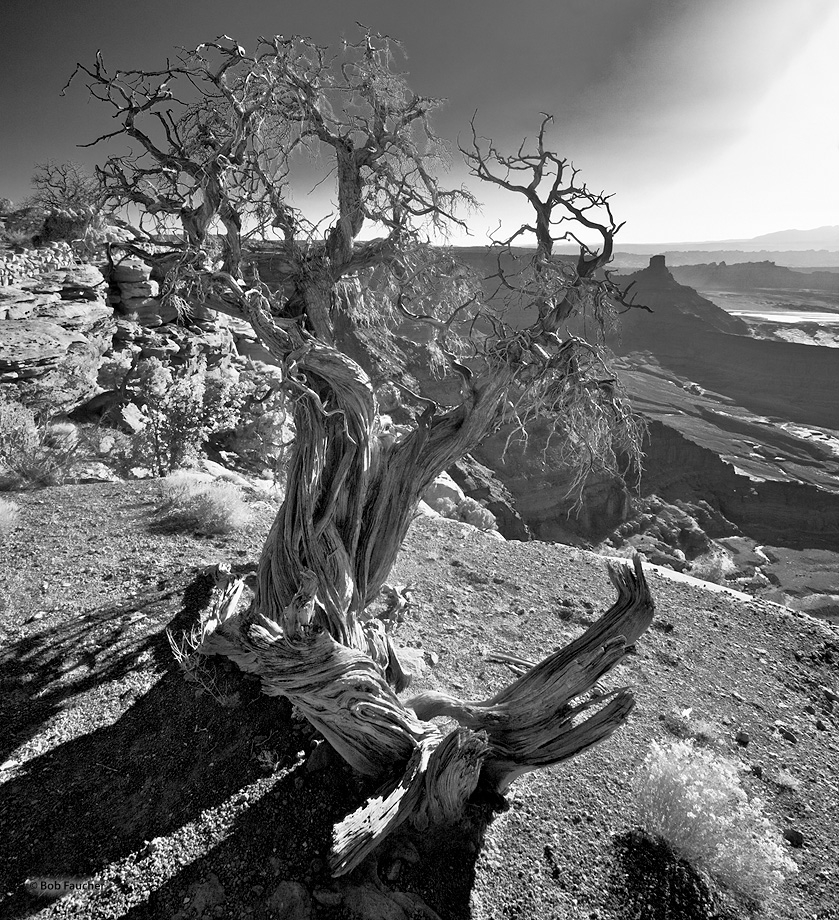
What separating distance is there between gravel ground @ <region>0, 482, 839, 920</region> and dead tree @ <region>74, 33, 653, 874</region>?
386 millimetres

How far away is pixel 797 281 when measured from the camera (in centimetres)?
11962

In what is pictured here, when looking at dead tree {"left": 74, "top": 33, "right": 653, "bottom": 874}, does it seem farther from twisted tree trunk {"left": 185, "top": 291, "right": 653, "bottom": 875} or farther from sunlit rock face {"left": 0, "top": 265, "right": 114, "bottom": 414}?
sunlit rock face {"left": 0, "top": 265, "right": 114, "bottom": 414}

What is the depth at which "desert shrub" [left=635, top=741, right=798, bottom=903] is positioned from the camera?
2867 millimetres

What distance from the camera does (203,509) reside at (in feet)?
21.3

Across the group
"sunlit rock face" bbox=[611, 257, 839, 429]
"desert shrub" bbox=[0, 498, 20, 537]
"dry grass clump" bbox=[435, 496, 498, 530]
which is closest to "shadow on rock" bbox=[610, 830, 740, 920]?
"desert shrub" bbox=[0, 498, 20, 537]

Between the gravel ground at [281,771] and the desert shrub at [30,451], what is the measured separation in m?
1.79

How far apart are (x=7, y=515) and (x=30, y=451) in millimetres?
2476

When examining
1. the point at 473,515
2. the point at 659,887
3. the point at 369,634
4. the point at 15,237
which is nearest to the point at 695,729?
the point at 659,887

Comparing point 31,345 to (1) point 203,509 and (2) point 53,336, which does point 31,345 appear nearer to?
(2) point 53,336

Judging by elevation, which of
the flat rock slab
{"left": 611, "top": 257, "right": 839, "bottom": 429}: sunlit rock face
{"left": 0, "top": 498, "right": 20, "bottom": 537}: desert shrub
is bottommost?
{"left": 611, "top": 257, "right": 839, "bottom": 429}: sunlit rock face

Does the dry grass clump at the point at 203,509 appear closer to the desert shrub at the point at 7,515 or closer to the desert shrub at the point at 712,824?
the desert shrub at the point at 7,515

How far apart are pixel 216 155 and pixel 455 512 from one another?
51.9 ft

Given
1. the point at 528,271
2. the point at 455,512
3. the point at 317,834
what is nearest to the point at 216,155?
the point at 528,271

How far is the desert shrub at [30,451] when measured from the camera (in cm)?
708
